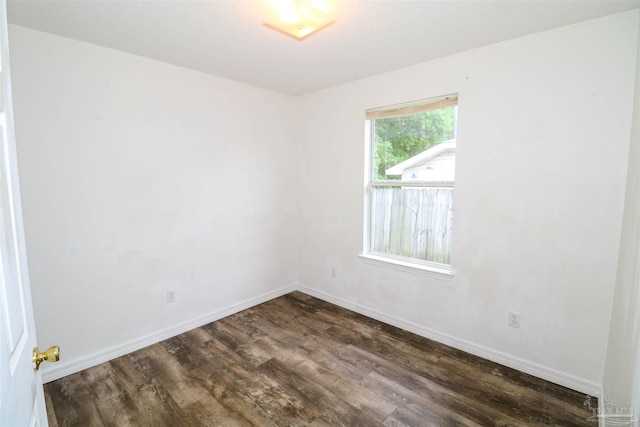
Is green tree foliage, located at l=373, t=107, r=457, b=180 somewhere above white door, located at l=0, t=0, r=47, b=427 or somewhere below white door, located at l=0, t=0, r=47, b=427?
above

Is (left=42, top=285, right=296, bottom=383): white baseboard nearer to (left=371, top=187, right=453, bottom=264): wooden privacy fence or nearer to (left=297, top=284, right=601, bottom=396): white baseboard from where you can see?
(left=297, top=284, right=601, bottom=396): white baseboard

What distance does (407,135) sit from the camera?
3.01m

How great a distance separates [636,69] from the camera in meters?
1.85

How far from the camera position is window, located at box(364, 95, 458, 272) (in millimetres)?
2777

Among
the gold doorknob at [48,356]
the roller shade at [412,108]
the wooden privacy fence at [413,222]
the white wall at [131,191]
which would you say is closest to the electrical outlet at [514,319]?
the wooden privacy fence at [413,222]

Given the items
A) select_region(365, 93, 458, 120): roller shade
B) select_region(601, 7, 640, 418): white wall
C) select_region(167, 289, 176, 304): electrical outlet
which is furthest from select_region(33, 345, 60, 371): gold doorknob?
select_region(365, 93, 458, 120): roller shade

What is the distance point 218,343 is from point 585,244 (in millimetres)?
2998

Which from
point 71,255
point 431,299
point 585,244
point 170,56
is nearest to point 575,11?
point 585,244

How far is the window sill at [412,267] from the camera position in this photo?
2.74 meters

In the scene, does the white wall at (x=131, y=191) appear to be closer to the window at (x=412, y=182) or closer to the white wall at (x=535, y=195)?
the window at (x=412, y=182)

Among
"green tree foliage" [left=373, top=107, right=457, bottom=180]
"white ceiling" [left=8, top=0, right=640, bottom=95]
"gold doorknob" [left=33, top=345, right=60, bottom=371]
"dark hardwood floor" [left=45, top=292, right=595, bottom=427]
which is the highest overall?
"white ceiling" [left=8, top=0, right=640, bottom=95]

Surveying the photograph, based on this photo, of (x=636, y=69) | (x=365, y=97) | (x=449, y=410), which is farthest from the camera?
(x=365, y=97)

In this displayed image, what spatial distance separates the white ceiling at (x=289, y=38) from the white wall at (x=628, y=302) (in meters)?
0.77

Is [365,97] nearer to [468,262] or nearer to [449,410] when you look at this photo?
[468,262]
